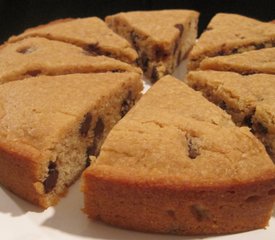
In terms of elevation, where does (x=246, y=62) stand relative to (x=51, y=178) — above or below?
above

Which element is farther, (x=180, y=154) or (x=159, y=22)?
(x=159, y=22)

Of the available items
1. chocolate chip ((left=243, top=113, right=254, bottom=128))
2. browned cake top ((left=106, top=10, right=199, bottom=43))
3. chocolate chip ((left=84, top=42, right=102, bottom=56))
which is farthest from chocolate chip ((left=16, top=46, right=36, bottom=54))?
chocolate chip ((left=243, top=113, right=254, bottom=128))

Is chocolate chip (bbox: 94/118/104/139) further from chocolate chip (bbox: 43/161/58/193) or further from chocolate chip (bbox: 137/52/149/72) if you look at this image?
chocolate chip (bbox: 137/52/149/72)

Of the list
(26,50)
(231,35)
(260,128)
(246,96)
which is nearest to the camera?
(260,128)

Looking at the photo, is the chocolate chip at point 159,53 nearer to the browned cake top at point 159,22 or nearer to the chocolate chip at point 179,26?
the browned cake top at point 159,22

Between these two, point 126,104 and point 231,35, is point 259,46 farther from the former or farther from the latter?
point 126,104

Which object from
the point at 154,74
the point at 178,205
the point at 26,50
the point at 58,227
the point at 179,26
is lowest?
the point at 58,227

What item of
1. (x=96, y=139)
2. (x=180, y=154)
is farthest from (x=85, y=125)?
(x=180, y=154)

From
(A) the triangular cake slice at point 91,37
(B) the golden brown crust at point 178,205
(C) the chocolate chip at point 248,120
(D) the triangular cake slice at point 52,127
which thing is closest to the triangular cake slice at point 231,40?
(A) the triangular cake slice at point 91,37
